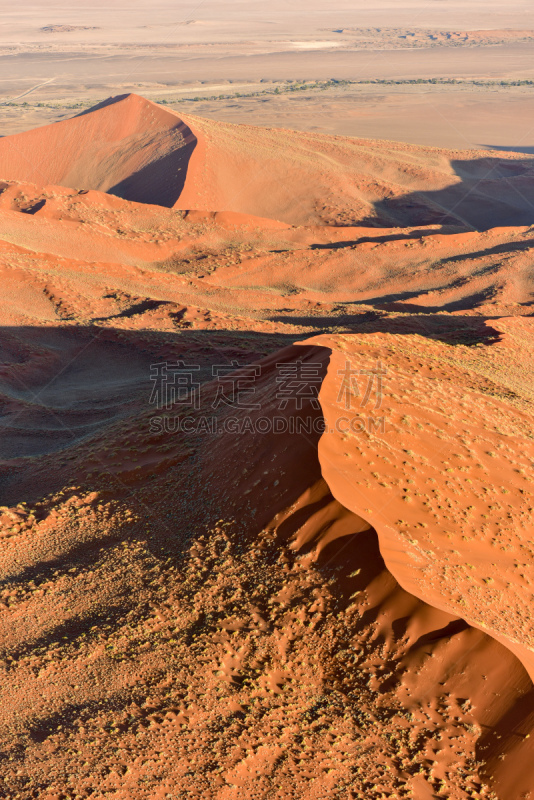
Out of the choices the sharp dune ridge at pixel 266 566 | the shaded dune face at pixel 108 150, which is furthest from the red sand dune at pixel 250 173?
the sharp dune ridge at pixel 266 566

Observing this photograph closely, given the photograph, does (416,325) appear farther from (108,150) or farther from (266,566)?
(108,150)

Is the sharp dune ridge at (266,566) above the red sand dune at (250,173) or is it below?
below

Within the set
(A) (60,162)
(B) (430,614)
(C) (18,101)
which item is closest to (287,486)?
(B) (430,614)

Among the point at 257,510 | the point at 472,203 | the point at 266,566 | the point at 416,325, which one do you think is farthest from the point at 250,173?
the point at 266,566

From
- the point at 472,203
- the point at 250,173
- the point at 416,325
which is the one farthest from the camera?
the point at 472,203

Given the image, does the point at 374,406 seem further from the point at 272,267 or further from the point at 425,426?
the point at 272,267

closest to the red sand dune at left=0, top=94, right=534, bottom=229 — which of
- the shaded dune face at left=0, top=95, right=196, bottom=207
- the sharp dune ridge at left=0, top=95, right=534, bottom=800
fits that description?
the shaded dune face at left=0, top=95, right=196, bottom=207

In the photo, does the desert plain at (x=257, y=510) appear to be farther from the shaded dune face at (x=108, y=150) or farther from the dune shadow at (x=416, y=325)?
the shaded dune face at (x=108, y=150)

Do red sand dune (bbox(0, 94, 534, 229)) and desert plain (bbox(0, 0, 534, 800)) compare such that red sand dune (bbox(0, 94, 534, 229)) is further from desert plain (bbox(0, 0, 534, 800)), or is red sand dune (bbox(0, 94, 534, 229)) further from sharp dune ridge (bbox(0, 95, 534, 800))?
sharp dune ridge (bbox(0, 95, 534, 800))
